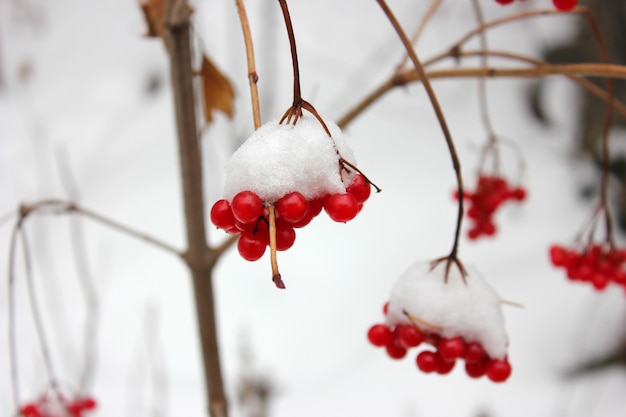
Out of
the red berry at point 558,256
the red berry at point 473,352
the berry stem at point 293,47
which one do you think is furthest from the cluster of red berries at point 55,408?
the red berry at point 558,256

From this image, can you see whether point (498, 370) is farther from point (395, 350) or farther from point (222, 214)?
point (222, 214)

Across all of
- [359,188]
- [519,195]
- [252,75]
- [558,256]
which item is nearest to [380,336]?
[359,188]

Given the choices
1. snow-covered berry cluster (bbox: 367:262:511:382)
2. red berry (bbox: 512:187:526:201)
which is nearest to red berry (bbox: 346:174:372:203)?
snow-covered berry cluster (bbox: 367:262:511:382)

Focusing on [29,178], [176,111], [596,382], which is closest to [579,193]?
[596,382]

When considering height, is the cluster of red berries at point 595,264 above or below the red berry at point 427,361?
above

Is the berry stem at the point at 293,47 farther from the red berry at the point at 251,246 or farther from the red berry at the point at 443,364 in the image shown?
the red berry at the point at 443,364

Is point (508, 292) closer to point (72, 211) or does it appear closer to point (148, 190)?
point (148, 190)
